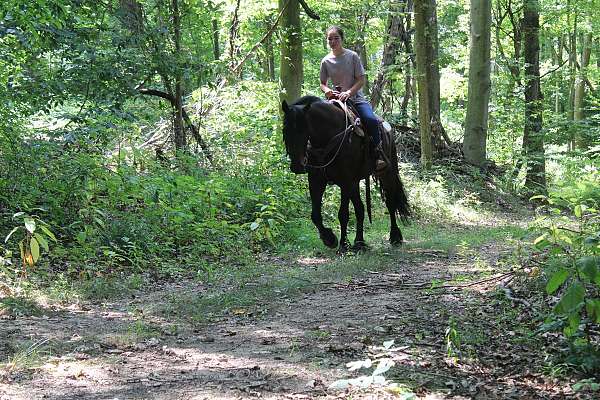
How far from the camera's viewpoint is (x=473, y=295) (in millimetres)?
6367

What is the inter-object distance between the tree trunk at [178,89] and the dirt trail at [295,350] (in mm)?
6615

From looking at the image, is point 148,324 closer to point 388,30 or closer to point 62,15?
point 62,15

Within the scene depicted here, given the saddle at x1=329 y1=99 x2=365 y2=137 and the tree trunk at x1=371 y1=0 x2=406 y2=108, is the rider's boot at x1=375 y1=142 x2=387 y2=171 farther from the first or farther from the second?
the tree trunk at x1=371 y1=0 x2=406 y2=108

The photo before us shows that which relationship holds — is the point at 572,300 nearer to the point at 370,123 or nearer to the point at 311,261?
the point at 311,261

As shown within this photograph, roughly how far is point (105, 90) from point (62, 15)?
2.25 metres

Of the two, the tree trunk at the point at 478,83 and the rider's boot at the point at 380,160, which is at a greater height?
the tree trunk at the point at 478,83

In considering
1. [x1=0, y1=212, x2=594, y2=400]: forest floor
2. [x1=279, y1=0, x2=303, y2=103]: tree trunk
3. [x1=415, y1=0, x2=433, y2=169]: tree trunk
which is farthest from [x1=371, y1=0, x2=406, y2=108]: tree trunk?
[x1=0, y1=212, x2=594, y2=400]: forest floor

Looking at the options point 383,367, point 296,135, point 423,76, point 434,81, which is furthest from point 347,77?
point 434,81

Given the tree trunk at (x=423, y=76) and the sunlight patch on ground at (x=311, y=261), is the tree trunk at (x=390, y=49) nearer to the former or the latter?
the tree trunk at (x=423, y=76)

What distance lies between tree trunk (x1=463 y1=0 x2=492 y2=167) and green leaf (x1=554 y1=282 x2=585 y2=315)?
15280 mm

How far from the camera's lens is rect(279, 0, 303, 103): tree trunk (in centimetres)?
1552

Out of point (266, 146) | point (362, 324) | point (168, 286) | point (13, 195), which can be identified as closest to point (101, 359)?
point (362, 324)

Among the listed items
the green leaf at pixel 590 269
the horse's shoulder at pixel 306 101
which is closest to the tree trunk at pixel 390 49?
the horse's shoulder at pixel 306 101

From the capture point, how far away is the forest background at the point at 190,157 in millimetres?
7719
